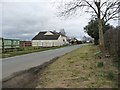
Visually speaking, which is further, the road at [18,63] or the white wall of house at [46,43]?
the white wall of house at [46,43]

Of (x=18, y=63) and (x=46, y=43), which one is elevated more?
(x=46, y=43)

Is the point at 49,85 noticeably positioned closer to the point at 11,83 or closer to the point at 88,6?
the point at 11,83

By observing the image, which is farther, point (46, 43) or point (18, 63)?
point (46, 43)

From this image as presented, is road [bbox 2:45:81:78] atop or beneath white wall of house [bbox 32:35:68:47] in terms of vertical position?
beneath

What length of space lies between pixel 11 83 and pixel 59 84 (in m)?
1.84

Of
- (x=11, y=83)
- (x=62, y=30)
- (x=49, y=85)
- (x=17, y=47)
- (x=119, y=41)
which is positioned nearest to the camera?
(x=49, y=85)

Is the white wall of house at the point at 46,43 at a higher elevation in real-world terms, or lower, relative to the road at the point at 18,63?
higher

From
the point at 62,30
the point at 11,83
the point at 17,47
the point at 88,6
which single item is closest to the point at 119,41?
the point at 11,83

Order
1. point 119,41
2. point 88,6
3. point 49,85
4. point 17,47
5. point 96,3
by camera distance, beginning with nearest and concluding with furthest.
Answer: point 49,85 → point 119,41 → point 96,3 → point 88,6 → point 17,47

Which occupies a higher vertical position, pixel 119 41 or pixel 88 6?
pixel 88 6

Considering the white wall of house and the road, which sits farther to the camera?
the white wall of house

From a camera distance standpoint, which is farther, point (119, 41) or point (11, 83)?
point (119, 41)

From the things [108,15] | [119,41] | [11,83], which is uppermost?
[108,15]

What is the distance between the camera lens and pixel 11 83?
836 centimetres
